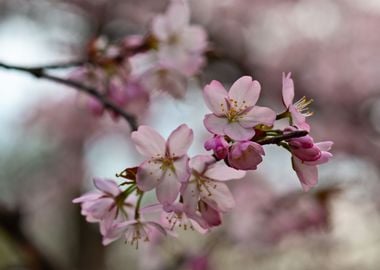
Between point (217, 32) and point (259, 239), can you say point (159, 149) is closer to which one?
point (259, 239)

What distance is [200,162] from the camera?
65cm

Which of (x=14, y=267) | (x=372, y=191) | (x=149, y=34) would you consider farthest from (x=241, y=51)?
(x=149, y=34)

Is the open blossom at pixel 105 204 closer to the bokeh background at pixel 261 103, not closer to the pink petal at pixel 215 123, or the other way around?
the pink petal at pixel 215 123

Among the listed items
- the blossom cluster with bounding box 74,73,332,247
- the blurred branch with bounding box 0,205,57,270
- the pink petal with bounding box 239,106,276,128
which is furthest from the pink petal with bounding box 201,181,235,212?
the blurred branch with bounding box 0,205,57,270

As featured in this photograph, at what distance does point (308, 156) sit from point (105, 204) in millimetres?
248

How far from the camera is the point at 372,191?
2529 millimetres

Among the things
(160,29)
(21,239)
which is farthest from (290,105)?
(21,239)

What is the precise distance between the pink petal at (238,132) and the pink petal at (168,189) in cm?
8

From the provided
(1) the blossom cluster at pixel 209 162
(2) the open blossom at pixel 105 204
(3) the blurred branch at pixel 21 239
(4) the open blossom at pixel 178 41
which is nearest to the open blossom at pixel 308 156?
(1) the blossom cluster at pixel 209 162

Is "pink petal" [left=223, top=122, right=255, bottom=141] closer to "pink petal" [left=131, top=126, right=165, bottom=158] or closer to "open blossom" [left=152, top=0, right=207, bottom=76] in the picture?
"pink petal" [left=131, top=126, right=165, bottom=158]

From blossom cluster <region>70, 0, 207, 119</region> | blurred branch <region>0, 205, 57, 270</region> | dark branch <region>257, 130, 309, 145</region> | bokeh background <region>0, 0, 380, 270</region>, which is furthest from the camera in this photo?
bokeh background <region>0, 0, 380, 270</region>

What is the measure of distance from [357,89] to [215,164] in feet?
10.6

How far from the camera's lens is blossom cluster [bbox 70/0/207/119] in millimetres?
1085

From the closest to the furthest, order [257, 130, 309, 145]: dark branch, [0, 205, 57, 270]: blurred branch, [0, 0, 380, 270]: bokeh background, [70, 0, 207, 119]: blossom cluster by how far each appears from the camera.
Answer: [257, 130, 309, 145]: dark branch, [70, 0, 207, 119]: blossom cluster, [0, 205, 57, 270]: blurred branch, [0, 0, 380, 270]: bokeh background
